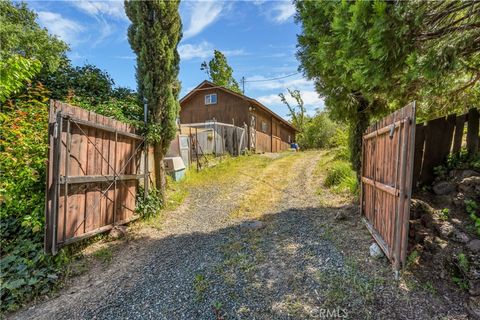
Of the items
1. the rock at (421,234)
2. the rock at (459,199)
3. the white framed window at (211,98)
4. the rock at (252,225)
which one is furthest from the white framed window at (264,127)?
the rock at (421,234)

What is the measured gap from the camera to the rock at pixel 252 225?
5036mm

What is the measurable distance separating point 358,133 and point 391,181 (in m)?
2.63

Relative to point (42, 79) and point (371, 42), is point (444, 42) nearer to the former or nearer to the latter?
point (371, 42)

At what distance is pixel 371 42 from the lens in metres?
2.51

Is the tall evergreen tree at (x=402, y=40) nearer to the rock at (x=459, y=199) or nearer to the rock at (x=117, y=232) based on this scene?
the rock at (x=459, y=199)

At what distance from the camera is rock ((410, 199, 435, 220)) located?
11.8 feet

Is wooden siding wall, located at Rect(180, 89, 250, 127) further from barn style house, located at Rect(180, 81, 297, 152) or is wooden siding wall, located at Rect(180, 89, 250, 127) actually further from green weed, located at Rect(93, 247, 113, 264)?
green weed, located at Rect(93, 247, 113, 264)

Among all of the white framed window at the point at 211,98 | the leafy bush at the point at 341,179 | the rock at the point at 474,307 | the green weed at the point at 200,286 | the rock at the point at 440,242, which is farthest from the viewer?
the white framed window at the point at 211,98

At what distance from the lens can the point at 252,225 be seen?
5.17 m

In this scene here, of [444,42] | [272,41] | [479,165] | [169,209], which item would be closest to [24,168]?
[169,209]

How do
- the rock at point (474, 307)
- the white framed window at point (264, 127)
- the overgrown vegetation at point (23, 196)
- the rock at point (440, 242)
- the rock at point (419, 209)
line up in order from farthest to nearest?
1. the white framed window at point (264, 127)
2. the rock at point (419, 209)
3. the overgrown vegetation at point (23, 196)
4. the rock at point (440, 242)
5. the rock at point (474, 307)

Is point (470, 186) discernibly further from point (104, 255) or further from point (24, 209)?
point (24, 209)

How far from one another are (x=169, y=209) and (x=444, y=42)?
19.3 feet
